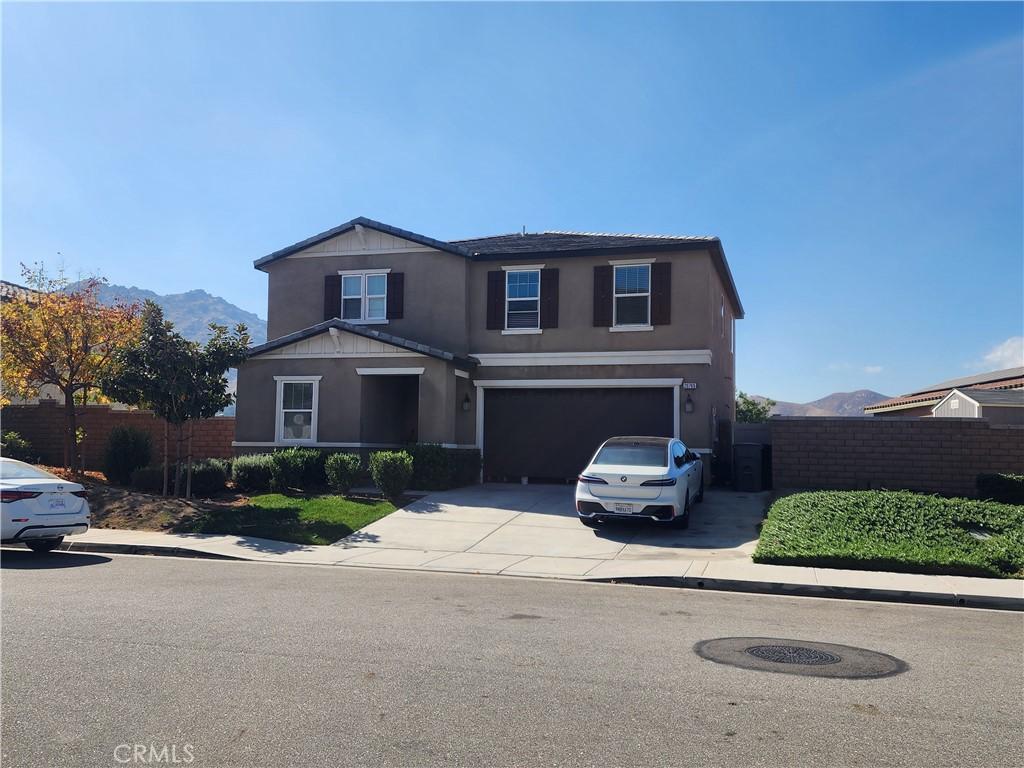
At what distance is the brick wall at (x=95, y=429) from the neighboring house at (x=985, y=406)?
1880 cm

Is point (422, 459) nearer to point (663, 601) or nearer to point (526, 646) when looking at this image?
point (663, 601)

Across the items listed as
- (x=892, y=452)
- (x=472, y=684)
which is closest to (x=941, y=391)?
(x=892, y=452)

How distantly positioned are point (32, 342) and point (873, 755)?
64.3 feet

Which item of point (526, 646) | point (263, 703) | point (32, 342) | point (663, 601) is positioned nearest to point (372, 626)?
point (526, 646)

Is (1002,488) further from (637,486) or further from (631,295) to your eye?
(631,295)

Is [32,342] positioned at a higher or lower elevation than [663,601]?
higher

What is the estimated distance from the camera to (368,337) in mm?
19359

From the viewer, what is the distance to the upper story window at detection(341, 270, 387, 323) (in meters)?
21.8

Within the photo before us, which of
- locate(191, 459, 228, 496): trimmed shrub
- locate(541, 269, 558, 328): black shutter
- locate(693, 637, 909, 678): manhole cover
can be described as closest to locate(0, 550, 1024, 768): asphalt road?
locate(693, 637, 909, 678): manhole cover

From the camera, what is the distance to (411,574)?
35.6ft

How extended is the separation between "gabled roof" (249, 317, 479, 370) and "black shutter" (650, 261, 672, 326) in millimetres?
4731

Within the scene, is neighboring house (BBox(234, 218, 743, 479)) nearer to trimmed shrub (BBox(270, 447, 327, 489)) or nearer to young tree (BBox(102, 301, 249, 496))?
trimmed shrub (BBox(270, 447, 327, 489))

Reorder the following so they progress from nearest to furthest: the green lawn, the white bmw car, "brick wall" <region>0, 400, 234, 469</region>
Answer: the white bmw car, the green lawn, "brick wall" <region>0, 400, 234, 469</region>

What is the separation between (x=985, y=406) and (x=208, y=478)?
18391 mm
